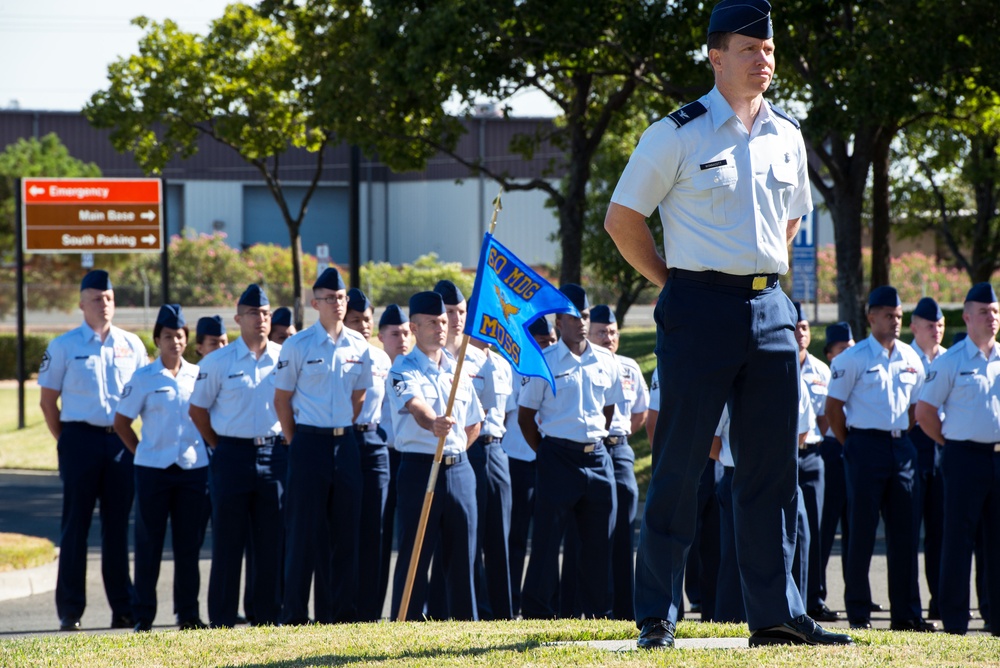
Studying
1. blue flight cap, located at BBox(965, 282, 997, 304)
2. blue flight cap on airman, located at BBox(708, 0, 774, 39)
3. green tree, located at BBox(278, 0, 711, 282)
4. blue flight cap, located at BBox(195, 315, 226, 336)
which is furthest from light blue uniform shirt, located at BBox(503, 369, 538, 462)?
green tree, located at BBox(278, 0, 711, 282)

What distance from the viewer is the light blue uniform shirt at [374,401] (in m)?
8.52

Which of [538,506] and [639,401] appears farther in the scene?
[639,401]

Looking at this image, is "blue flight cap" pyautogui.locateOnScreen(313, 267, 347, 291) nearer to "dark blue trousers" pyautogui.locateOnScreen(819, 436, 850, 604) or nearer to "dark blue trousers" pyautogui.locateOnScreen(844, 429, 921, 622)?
"dark blue trousers" pyautogui.locateOnScreen(844, 429, 921, 622)

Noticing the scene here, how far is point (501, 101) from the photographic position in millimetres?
19047

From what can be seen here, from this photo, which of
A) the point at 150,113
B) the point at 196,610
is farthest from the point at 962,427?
the point at 150,113

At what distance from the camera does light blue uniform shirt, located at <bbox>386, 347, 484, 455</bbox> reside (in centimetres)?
776

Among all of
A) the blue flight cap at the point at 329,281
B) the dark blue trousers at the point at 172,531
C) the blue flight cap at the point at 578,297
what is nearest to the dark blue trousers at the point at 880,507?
the blue flight cap at the point at 578,297

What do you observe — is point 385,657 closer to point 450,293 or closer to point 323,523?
point 323,523

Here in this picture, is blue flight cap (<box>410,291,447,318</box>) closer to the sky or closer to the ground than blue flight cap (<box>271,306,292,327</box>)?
closer to the sky

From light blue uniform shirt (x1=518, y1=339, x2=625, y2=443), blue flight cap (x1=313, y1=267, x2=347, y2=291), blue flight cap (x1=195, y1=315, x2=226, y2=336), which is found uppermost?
blue flight cap (x1=313, y1=267, x2=347, y2=291)

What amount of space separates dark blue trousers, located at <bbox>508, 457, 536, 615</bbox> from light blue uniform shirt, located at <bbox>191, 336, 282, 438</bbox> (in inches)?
83.5

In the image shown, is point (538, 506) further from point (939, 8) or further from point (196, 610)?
point (939, 8)

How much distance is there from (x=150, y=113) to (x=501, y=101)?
33.8 feet

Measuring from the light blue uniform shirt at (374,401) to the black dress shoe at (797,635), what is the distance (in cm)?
437
